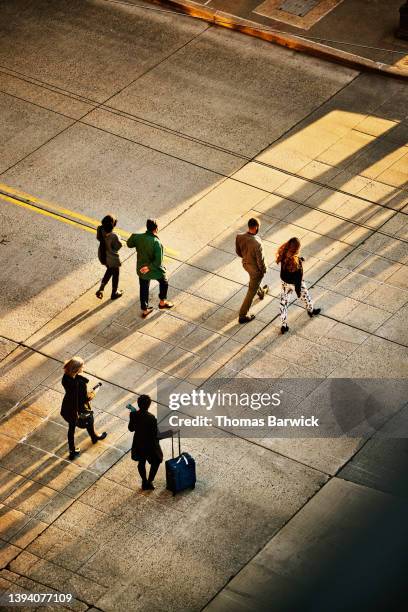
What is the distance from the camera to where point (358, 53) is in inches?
926

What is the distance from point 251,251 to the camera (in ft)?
55.3

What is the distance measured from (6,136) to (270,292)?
21.0 feet

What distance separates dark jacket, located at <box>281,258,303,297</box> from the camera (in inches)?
658

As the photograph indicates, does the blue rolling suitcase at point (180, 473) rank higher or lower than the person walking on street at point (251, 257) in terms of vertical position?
lower

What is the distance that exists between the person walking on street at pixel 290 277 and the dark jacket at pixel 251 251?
275mm

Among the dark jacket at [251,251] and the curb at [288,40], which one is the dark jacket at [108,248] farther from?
the curb at [288,40]

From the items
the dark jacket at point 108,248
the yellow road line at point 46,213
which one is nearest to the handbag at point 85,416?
the dark jacket at point 108,248

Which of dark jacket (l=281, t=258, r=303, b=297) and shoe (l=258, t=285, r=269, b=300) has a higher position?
dark jacket (l=281, t=258, r=303, b=297)

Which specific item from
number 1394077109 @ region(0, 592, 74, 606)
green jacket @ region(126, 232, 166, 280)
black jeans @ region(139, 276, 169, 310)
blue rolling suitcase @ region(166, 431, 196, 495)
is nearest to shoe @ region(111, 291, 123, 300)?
black jeans @ region(139, 276, 169, 310)

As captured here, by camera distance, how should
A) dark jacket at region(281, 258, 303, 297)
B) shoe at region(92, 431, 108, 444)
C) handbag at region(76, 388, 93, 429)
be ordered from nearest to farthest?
1. handbag at region(76, 388, 93, 429)
2. shoe at region(92, 431, 108, 444)
3. dark jacket at region(281, 258, 303, 297)

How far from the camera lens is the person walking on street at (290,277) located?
54.3ft

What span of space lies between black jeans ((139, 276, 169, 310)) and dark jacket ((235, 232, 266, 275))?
1192 mm

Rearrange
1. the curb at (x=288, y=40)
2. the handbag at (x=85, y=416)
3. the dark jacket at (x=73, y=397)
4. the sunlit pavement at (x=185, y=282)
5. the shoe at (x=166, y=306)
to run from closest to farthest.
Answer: the sunlit pavement at (x=185, y=282) → the dark jacket at (x=73, y=397) → the handbag at (x=85, y=416) → the shoe at (x=166, y=306) → the curb at (x=288, y=40)

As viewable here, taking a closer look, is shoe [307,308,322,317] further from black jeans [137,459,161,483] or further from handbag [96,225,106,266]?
black jeans [137,459,161,483]
